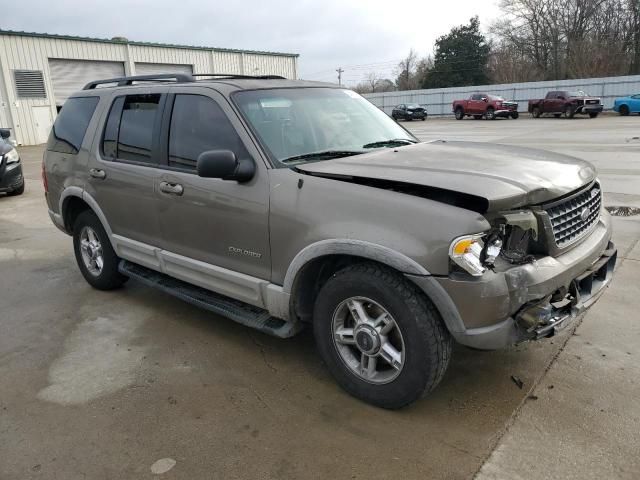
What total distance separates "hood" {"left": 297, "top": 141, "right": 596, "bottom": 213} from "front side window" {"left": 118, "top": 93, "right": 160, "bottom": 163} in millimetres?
1590

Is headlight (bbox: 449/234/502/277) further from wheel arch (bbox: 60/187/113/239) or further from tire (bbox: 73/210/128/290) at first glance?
tire (bbox: 73/210/128/290)

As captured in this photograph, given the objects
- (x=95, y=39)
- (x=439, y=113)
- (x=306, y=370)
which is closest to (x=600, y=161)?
(x=306, y=370)

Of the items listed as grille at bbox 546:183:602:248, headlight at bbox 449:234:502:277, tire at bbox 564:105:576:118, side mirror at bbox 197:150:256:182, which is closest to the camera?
headlight at bbox 449:234:502:277

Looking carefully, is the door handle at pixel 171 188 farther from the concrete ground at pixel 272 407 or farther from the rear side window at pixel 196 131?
the concrete ground at pixel 272 407

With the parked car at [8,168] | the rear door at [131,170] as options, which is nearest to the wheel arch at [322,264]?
the rear door at [131,170]

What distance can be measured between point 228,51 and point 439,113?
1951 cm

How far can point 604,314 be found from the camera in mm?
4281

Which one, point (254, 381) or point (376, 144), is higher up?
point (376, 144)

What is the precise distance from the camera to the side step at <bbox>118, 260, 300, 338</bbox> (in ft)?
11.5

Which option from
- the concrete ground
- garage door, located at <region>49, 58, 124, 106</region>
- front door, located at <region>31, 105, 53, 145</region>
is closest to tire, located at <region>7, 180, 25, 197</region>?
the concrete ground

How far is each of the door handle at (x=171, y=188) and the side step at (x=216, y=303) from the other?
2.63ft

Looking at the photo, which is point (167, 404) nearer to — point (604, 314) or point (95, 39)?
point (604, 314)

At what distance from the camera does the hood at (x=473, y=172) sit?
274 cm

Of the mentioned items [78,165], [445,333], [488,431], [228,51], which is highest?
[228,51]
